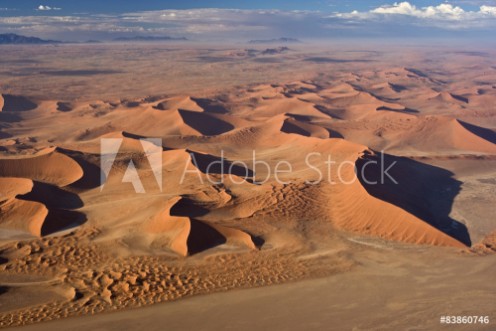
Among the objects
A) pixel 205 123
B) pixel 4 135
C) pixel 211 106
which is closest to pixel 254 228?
Result: pixel 205 123

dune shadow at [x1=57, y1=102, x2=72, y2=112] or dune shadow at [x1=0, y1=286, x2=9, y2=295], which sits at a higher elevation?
dune shadow at [x1=0, y1=286, x2=9, y2=295]

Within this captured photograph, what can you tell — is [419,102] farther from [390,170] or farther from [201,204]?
[201,204]

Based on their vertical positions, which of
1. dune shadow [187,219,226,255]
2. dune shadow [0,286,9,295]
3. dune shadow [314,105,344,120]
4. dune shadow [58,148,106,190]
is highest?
dune shadow [187,219,226,255]

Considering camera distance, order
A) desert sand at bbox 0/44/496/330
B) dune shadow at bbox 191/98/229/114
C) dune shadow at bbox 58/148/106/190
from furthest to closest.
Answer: dune shadow at bbox 191/98/229/114
dune shadow at bbox 58/148/106/190
desert sand at bbox 0/44/496/330

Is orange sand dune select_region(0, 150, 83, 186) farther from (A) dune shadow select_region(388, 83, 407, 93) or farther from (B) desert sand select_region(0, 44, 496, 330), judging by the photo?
(A) dune shadow select_region(388, 83, 407, 93)

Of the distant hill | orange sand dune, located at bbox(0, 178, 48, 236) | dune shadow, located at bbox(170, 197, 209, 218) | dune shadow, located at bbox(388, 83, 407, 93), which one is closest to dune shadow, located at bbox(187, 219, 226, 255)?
dune shadow, located at bbox(170, 197, 209, 218)

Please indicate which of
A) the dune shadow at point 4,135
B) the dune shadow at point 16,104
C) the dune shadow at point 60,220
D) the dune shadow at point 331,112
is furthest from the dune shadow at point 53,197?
the dune shadow at point 331,112
